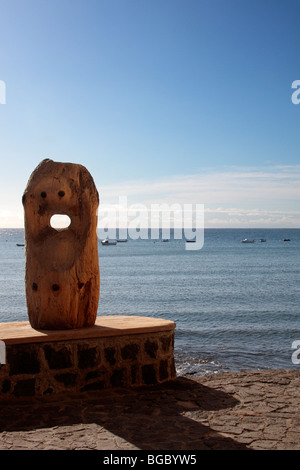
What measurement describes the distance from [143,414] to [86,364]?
112cm

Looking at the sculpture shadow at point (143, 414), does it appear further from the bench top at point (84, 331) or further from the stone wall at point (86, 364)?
the bench top at point (84, 331)

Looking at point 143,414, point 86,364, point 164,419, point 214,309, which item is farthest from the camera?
point 214,309

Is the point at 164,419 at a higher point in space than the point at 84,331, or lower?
lower

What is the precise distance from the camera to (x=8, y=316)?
787 inches

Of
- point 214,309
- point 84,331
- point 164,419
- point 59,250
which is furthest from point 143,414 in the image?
point 214,309

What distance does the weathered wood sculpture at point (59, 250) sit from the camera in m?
6.77

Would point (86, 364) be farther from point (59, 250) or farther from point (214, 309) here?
point (214, 309)

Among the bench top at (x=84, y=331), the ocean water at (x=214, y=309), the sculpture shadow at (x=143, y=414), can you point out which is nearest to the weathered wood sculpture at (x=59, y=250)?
the bench top at (x=84, y=331)

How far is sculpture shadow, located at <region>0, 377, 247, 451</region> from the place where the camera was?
4.90 m

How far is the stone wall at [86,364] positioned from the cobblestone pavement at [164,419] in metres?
0.16

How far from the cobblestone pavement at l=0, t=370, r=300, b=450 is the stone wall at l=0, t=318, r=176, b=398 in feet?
0.53

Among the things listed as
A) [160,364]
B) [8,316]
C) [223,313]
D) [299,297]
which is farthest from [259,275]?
[160,364]

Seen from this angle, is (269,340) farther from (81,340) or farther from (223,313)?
(81,340)

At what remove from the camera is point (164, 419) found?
554cm
